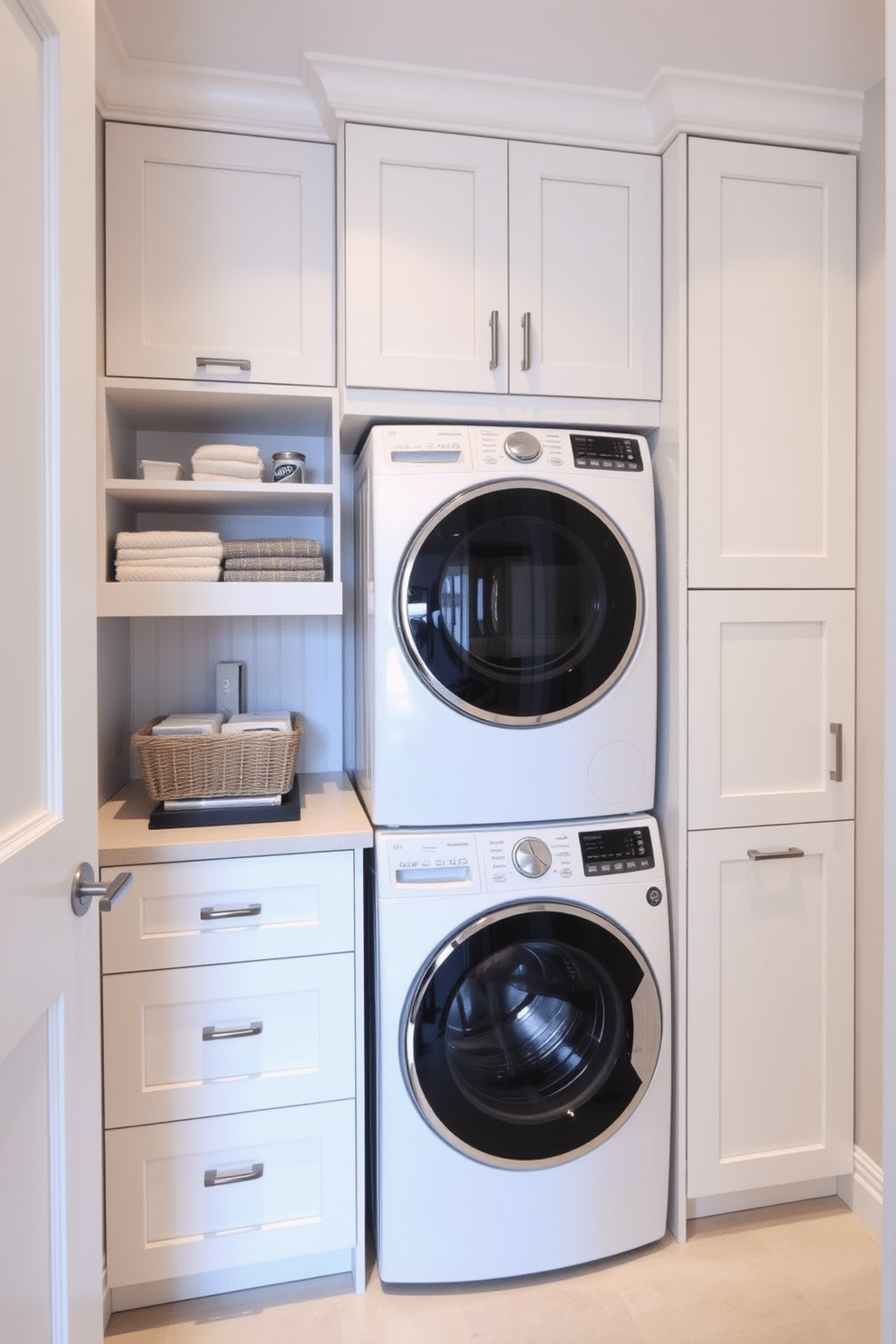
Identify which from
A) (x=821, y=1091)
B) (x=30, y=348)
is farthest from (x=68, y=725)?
(x=821, y=1091)

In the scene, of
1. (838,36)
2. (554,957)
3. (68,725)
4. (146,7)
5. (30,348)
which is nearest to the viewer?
(30,348)

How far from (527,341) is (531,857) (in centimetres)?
107

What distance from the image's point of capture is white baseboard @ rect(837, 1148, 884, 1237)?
1903 millimetres

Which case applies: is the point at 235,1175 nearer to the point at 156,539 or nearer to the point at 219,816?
the point at 219,816

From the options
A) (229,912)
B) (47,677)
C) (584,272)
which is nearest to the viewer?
(47,677)

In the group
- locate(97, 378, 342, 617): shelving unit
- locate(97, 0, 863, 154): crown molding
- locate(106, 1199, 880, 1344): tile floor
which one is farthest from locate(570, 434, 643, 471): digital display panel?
locate(106, 1199, 880, 1344): tile floor

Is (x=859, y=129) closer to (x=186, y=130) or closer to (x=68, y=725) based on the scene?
(x=186, y=130)

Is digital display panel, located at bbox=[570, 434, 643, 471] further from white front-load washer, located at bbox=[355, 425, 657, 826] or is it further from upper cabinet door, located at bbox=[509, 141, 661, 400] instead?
upper cabinet door, located at bbox=[509, 141, 661, 400]

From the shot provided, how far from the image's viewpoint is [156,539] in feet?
5.90

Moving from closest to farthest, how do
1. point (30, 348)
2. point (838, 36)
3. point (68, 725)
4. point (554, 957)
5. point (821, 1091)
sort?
point (30, 348)
point (68, 725)
point (838, 36)
point (554, 957)
point (821, 1091)

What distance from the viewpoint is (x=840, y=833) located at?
1.95 metres

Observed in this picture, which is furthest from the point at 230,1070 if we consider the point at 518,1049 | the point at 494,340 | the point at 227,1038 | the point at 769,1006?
the point at 494,340

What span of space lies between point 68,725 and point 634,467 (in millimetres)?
1274

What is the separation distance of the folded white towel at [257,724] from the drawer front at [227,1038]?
474mm
